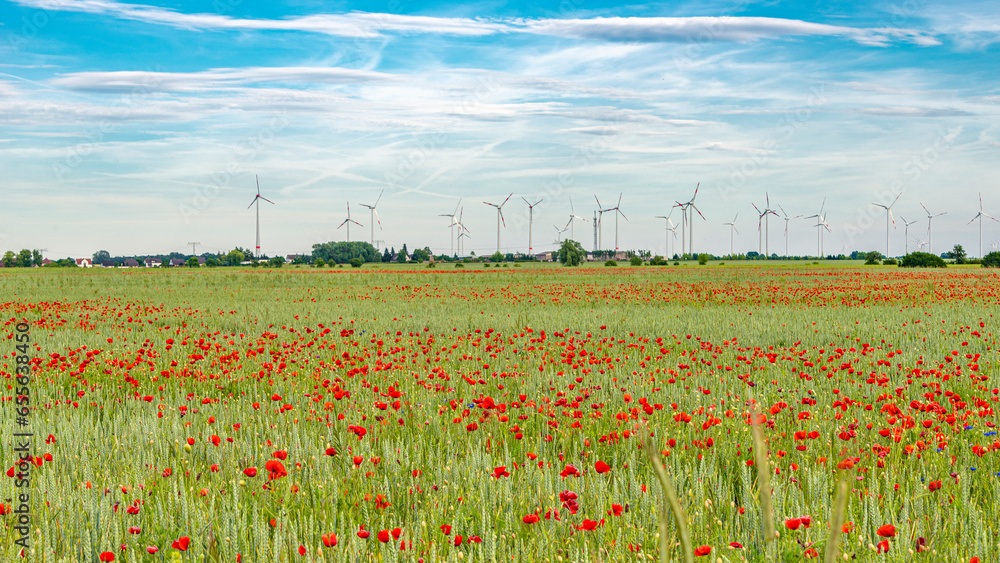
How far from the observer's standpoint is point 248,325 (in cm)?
1706

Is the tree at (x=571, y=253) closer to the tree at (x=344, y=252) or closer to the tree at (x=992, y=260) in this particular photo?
the tree at (x=344, y=252)

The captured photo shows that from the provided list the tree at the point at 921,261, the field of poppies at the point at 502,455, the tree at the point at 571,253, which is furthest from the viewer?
the tree at the point at 571,253

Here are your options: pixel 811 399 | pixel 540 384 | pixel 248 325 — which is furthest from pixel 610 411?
pixel 248 325

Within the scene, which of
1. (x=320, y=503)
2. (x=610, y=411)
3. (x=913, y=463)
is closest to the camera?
(x=320, y=503)

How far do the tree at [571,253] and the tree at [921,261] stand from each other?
5376cm

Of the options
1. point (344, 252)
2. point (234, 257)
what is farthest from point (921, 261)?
point (234, 257)

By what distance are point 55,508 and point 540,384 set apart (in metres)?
5.18

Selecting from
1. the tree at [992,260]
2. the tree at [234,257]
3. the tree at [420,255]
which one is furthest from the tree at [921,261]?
the tree at [234,257]

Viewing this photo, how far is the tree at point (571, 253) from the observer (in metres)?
129

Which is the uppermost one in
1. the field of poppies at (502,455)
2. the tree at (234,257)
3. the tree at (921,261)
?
the tree at (234,257)

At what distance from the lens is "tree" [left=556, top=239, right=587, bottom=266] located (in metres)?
129

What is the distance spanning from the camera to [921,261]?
97312 millimetres

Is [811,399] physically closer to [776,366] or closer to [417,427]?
[776,366]

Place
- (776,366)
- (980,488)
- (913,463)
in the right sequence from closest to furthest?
(980,488), (913,463), (776,366)
